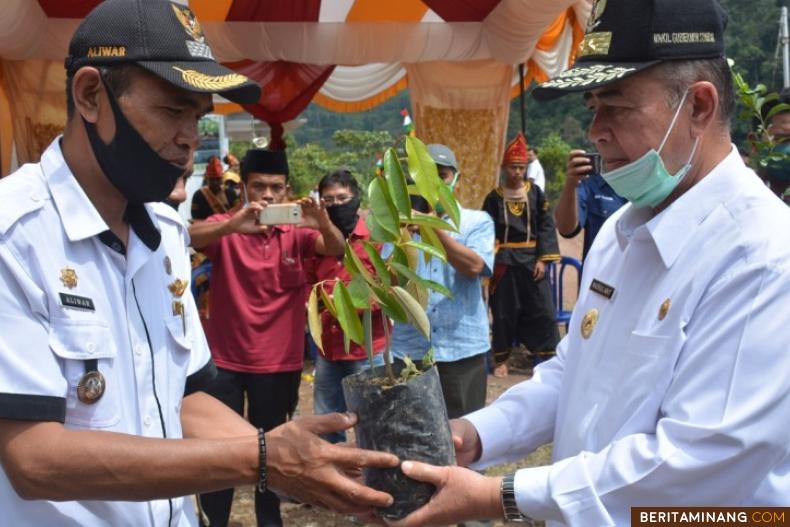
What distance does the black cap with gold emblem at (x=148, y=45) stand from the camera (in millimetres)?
1616

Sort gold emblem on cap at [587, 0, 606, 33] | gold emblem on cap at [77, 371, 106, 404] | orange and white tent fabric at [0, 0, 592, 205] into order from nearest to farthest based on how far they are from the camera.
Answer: gold emblem on cap at [77, 371, 106, 404], gold emblem on cap at [587, 0, 606, 33], orange and white tent fabric at [0, 0, 592, 205]

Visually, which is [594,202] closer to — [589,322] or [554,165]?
[589,322]

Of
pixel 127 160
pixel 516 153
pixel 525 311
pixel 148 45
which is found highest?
pixel 148 45

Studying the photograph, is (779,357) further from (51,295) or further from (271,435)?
(51,295)

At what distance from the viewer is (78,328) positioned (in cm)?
153

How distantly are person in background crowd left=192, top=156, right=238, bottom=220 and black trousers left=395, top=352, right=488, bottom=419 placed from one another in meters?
3.74

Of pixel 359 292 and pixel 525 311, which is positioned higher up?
pixel 359 292

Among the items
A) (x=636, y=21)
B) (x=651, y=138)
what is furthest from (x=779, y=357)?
(x=636, y=21)

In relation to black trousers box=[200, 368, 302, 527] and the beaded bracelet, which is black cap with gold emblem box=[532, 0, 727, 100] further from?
black trousers box=[200, 368, 302, 527]

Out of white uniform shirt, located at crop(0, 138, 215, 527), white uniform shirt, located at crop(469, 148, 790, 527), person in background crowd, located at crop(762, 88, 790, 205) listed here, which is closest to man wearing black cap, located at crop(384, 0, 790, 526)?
white uniform shirt, located at crop(469, 148, 790, 527)

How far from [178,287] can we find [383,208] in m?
0.52

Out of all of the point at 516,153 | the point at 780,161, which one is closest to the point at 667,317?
the point at 780,161

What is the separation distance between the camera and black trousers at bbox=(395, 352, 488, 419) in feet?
13.3

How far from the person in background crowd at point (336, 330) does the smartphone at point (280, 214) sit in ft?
0.97
